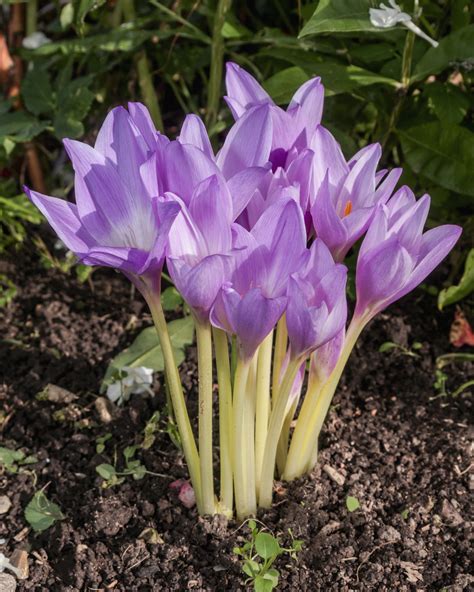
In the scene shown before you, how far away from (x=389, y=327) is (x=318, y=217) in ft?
2.35

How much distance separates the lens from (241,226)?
1033 millimetres

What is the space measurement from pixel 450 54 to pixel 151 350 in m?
0.78

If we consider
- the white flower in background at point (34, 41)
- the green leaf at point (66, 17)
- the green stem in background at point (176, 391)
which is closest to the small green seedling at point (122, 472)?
the green stem in background at point (176, 391)

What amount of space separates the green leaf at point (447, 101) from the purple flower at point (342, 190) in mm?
561

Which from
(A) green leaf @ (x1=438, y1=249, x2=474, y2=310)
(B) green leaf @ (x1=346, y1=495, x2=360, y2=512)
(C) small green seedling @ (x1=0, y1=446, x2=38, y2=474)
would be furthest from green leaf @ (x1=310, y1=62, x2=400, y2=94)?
(C) small green seedling @ (x1=0, y1=446, x2=38, y2=474)

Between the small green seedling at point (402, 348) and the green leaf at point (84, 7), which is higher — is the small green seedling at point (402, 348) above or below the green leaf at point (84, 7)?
below

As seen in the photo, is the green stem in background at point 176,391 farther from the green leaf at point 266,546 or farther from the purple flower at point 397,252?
the purple flower at point 397,252

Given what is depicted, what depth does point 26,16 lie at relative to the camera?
2.20 metres

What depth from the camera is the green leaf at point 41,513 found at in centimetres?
133

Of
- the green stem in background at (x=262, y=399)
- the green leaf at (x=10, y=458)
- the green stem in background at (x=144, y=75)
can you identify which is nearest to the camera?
the green stem in background at (x=262, y=399)

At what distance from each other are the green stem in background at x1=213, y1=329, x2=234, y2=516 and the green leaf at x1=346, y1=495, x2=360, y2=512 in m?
0.19

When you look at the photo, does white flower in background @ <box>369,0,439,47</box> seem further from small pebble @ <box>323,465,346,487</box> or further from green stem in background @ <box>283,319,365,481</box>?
small pebble @ <box>323,465,346,487</box>

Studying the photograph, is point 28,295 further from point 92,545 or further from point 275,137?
point 275,137

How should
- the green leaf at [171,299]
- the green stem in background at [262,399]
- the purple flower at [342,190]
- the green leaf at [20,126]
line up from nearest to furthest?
the purple flower at [342,190] → the green stem in background at [262,399] → the green leaf at [171,299] → the green leaf at [20,126]
